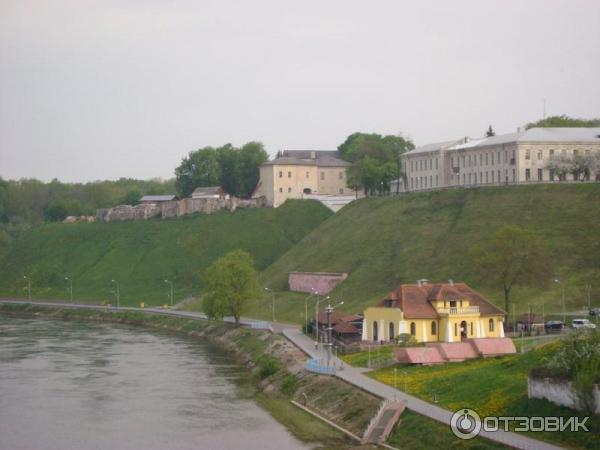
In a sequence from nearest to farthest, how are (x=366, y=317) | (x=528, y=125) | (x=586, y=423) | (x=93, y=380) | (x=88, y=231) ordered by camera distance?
(x=586, y=423)
(x=93, y=380)
(x=366, y=317)
(x=528, y=125)
(x=88, y=231)

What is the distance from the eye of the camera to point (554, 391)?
53.6 m

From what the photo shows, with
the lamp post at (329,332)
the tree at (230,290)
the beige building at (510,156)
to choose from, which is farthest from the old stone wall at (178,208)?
the lamp post at (329,332)

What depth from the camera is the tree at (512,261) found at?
3797 inches

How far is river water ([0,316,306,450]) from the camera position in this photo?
6203 cm

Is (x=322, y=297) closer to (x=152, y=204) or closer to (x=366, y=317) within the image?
(x=366, y=317)

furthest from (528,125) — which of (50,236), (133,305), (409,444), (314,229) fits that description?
(409,444)

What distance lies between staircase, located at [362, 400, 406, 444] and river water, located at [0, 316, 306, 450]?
4.07 metres

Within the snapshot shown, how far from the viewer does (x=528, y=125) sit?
178 meters

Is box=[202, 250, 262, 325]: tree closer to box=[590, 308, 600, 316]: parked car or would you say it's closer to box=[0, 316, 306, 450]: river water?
box=[0, 316, 306, 450]: river water

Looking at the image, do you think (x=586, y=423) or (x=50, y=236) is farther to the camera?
(x=50, y=236)

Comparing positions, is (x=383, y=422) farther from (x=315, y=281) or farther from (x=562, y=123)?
(x=562, y=123)

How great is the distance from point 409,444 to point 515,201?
75.0 metres

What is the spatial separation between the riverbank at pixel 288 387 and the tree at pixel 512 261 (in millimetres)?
19105

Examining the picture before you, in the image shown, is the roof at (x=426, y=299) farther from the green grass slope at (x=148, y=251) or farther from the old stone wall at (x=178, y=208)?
the old stone wall at (x=178, y=208)
